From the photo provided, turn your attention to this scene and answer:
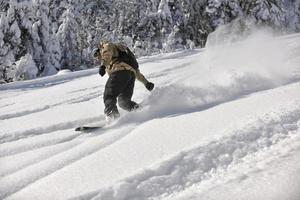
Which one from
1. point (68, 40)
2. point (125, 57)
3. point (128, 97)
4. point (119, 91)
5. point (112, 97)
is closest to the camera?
point (112, 97)

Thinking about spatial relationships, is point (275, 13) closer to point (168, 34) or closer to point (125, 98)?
point (168, 34)

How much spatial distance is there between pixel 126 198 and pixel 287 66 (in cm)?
444

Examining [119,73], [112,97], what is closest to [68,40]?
[119,73]

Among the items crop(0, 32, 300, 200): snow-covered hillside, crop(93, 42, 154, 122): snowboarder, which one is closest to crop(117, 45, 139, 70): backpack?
crop(93, 42, 154, 122): snowboarder

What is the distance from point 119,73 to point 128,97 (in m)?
0.33

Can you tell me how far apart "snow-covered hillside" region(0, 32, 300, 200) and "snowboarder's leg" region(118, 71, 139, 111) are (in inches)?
5.0

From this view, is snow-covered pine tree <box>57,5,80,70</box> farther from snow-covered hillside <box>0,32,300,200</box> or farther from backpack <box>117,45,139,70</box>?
backpack <box>117,45,139,70</box>

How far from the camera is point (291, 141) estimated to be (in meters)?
3.98

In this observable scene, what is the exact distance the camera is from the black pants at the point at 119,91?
578cm

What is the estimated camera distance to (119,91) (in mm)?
6008

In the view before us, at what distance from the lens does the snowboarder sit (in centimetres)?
595

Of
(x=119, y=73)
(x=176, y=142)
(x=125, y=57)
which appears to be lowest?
(x=176, y=142)

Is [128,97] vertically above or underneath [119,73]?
underneath

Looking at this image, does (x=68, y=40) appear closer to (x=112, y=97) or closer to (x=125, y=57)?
(x=125, y=57)
